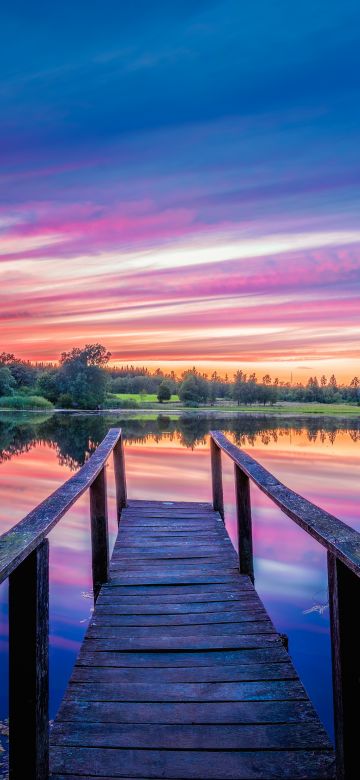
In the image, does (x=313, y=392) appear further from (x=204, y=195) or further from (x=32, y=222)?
(x=32, y=222)

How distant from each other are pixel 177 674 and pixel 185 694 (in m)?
0.21

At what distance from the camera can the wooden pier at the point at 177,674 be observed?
70.8 inches

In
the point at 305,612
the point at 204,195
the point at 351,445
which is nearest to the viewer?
the point at 305,612

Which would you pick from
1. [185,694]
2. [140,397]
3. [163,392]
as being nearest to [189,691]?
[185,694]

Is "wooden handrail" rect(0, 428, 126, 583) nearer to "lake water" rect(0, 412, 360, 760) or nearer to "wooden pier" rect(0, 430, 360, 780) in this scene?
"wooden pier" rect(0, 430, 360, 780)

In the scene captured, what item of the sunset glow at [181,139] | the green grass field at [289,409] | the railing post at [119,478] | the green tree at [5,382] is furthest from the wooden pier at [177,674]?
the green tree at [5,382]

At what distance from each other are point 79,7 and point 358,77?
629 cm

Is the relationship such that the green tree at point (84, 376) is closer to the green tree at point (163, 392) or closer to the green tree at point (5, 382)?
the green tree at point (5, 382)

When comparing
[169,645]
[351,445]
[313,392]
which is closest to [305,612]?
[169,645]

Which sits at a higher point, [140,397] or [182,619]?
[140,397]

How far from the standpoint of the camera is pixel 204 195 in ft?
53.2

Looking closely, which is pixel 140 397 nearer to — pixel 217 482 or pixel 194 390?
pixel 194 390

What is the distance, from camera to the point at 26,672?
181cm

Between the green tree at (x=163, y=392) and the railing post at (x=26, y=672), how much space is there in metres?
56.9
